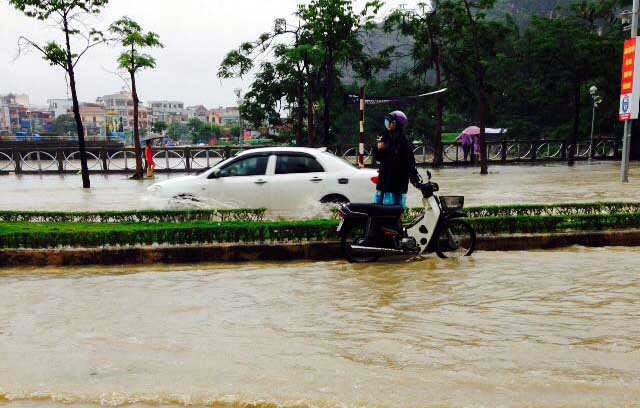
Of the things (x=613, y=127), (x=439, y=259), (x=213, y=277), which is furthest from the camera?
(x=613, y=127)

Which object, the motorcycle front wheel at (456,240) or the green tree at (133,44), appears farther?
the green tree at (133,44)

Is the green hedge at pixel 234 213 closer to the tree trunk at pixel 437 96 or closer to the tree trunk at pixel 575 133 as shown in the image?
the tree trunk at pixel 437 96

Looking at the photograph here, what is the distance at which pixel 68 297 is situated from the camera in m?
6.21

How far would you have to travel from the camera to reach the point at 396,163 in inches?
299

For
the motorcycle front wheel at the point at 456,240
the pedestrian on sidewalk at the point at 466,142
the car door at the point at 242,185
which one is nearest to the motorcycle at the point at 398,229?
the motorcycle front wheel at the point at 456,240

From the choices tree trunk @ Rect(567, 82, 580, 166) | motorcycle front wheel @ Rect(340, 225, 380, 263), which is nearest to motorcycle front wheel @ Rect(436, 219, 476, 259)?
motorcycle front wheel @ Rect(340, 225, 380, 263)

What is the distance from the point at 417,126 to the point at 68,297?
4127cm

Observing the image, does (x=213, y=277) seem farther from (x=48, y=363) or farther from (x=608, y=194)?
(x=608, y=194)

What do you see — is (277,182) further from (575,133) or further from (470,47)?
(575,133)

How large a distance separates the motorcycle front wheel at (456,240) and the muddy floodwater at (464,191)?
3.33 m

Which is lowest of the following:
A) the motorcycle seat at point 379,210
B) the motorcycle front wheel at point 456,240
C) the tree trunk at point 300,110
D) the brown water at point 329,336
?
the brown water at point 329,336

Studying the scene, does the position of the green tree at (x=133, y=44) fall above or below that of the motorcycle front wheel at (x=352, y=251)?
above

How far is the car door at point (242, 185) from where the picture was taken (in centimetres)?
1060

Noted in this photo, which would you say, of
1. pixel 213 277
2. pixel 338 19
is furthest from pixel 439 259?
pixel 338 19
